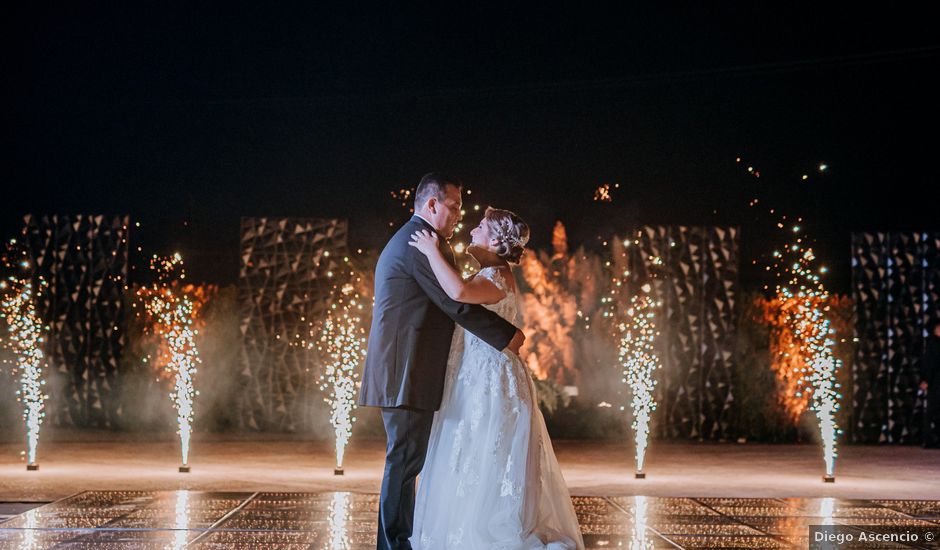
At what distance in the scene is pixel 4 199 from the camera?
1022 centimetres

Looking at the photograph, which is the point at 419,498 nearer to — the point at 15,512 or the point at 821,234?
the point at 15,512

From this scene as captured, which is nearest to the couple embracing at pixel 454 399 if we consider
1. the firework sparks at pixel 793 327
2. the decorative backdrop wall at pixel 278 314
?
the firework sparks at pixel 793 327

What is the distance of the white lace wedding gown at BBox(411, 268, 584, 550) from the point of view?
3.91 m

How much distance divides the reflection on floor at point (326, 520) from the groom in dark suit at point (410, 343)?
2.14ft

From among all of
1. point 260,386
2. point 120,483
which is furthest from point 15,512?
point 260,386

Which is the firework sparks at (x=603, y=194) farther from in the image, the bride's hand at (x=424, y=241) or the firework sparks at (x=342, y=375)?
the bride's hand at (x=424, y=241)

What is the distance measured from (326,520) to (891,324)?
→ 26.1ft

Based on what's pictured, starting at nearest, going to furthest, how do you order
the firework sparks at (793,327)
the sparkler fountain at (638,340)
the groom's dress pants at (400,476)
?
the groom's dress pants at (400,476) → the sparkler fountain at (638,340) → the firework sparks at (793,327)

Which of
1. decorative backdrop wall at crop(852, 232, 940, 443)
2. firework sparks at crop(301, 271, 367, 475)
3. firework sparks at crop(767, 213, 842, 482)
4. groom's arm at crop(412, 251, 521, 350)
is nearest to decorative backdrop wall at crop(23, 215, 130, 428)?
firework sparks at crop(301, 271, 367, 475)

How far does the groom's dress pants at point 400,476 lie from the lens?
12.3 feet

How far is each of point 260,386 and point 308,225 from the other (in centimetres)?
189

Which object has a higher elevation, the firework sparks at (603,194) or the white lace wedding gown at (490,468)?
the firework sparks at (603,194)

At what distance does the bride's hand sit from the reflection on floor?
138 cm

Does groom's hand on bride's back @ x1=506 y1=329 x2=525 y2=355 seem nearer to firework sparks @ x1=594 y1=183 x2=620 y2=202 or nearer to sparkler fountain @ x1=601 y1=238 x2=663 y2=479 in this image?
sparkler fountain @ x1=601 y1=238 x2=663 y2=479
